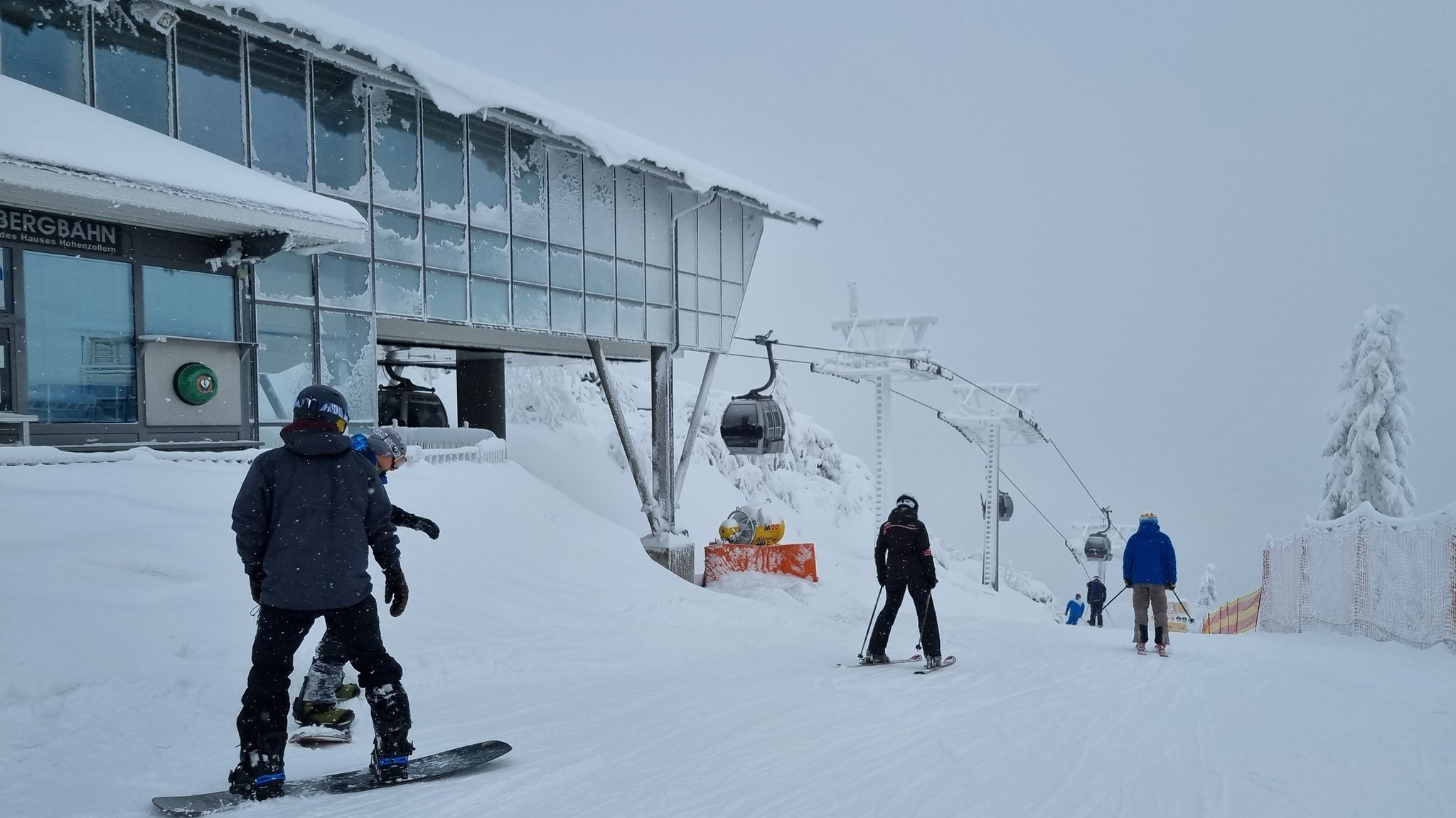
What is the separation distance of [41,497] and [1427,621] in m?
14.3

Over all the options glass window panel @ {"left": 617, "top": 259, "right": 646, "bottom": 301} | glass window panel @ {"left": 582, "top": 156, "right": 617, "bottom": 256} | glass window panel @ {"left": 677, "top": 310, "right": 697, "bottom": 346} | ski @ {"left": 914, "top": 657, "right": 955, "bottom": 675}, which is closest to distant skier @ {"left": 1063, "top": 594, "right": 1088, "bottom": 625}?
glass window panel @ {"left": 677, "top": 310, "right": 697, "bottom": 346}

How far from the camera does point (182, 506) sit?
8.57 m

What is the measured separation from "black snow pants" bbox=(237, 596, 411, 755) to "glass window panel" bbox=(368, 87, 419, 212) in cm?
1045

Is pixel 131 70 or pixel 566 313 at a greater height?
pixel 131 70

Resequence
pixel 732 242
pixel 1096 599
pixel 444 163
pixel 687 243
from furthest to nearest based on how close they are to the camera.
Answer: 1. pixel 1096 599
2. pixel 732 242
3. pixel 687 243
4. pixel 444 163

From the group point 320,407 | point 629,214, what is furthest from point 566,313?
point 320,407

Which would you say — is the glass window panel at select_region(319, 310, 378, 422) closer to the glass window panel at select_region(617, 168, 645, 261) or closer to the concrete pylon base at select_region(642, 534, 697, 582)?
the glass window panel at select_region(617, 168, 645, 261)

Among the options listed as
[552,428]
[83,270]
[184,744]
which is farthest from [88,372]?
[552,428]

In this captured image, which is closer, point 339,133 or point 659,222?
point 339,133

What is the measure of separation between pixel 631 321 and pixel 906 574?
417 inches

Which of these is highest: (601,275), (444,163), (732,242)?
(444,163)

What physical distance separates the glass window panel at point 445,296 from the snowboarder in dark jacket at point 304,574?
10265 mm

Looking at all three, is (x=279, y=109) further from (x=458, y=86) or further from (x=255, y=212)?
(x=255, y=212)

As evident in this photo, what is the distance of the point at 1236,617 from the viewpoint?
911 inches
